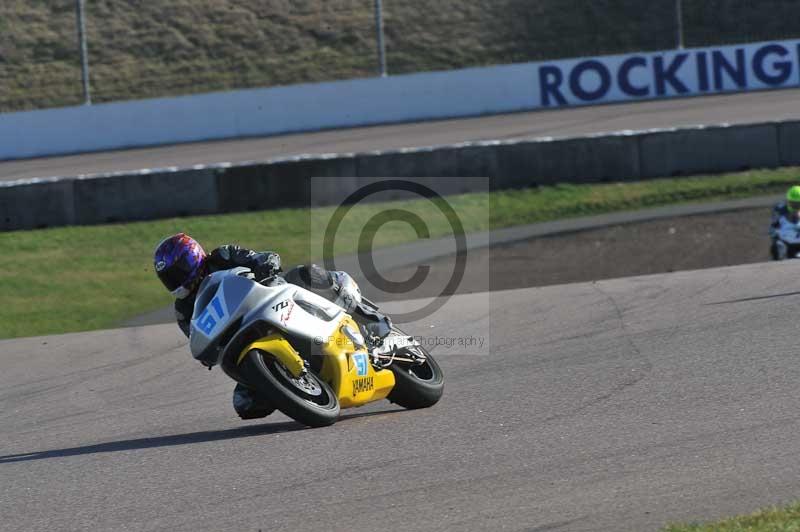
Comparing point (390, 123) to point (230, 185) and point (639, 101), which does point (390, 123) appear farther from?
point (230, 185)

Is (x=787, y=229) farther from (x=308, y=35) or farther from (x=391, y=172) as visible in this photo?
(x=308, y=35)

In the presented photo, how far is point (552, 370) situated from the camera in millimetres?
8086

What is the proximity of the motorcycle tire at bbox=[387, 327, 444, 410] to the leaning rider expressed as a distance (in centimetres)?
26

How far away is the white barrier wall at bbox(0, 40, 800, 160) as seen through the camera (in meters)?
27.7

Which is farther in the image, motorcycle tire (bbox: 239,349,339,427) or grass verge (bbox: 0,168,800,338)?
grass verge (bbox: 0,168,800,338)

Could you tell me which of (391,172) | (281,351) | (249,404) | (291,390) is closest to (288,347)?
(281,351)

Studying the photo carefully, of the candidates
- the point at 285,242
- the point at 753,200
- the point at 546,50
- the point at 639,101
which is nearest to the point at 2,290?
the point at 285,242

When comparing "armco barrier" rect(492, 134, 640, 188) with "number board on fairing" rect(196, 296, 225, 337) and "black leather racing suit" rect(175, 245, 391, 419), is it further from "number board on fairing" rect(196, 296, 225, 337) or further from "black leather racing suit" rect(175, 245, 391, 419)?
"number board on fairing" rect(196, 296, 225, 337)

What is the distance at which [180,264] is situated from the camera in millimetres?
6672

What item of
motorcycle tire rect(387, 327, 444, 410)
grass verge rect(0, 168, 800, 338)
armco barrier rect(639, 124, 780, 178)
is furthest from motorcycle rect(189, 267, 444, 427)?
armco barrier rect(639, 124, 780, 178)

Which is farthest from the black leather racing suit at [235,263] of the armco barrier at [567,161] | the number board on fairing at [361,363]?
the armco barrier at [567,161]

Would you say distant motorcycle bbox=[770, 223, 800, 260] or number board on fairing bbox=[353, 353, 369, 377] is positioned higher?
number board on fairing bbox=[353, 353, 369, 377]

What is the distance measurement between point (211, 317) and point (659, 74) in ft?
76.2

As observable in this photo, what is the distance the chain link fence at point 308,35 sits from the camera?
30.2 meters
